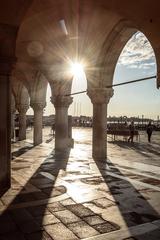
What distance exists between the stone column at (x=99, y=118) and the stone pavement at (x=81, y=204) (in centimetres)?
230

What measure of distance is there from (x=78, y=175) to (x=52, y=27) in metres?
5.15

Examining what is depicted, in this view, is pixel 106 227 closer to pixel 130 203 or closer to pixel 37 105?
pixel 130 203

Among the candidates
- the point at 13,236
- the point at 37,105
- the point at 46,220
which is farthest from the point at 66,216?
the point at 37,105

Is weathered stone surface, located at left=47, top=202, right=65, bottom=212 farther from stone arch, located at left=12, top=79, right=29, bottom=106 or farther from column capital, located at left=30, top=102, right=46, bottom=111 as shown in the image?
stone arch, located at left=12, top=79, right=29, bottom=106

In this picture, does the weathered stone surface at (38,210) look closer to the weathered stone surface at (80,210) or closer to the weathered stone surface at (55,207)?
the weathered stone surface at (55,207)

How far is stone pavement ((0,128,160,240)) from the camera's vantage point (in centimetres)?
394

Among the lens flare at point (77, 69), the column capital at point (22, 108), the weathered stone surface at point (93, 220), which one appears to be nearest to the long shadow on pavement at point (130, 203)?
the weathered stone surface at point (93, 220)

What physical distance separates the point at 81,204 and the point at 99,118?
6.07 m

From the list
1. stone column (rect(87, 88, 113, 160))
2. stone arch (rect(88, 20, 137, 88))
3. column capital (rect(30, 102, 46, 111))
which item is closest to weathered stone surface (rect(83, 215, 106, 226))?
stone arch (rect(88, 20, 137, 88))

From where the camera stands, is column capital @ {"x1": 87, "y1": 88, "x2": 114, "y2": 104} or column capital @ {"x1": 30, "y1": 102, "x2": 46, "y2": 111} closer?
column capital @ {"x1": 87, "y1": 88, "x2": 114, "y2": 104}

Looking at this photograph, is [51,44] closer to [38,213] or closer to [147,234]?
[38,213]

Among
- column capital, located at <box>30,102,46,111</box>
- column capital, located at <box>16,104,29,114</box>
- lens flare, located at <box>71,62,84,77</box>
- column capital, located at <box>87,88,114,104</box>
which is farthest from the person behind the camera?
column capital, located at <box>16,104,29,114</box>

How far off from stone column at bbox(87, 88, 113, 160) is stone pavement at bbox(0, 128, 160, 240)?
230 cm

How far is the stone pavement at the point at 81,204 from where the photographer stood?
3943mm
